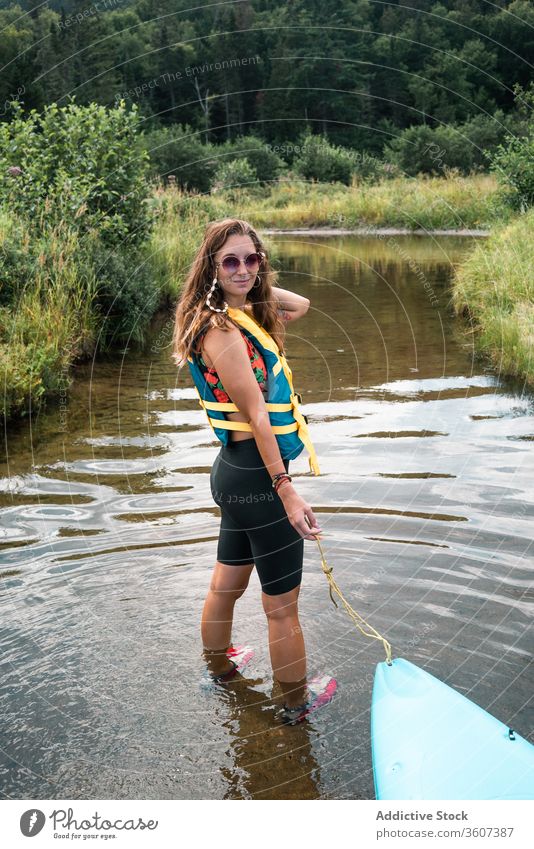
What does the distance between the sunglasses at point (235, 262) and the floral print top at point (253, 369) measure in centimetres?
21

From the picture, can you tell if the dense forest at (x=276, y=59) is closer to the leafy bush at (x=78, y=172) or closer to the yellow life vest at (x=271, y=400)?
the leafy bush at (x=78, y=172)

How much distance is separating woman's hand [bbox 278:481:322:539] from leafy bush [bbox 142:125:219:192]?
1418cm

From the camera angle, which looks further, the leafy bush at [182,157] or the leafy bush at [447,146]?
the leafy bush at [447,146]

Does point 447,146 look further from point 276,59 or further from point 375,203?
point 276,59

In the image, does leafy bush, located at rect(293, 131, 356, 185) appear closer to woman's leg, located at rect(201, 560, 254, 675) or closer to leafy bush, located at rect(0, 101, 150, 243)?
leafy bush, located at rect(0, 101, 150, 243)

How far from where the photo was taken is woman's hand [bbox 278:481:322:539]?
2.90 m

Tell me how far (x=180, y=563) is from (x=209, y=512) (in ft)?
2.41

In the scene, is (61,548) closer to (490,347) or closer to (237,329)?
(237,329)

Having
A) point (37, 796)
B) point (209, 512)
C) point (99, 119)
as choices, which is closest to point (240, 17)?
point (99, 119)

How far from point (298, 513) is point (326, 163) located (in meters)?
19.8

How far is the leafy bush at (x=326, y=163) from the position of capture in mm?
20438

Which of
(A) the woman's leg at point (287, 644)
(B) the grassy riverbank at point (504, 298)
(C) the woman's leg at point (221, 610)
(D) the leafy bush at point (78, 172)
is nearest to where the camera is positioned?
(A) the woman's leg at point (287, 644)

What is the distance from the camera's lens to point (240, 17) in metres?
10.5

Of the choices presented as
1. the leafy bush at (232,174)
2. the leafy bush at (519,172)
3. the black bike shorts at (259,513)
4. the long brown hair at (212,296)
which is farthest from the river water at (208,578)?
the leafy bush at (232,174)
